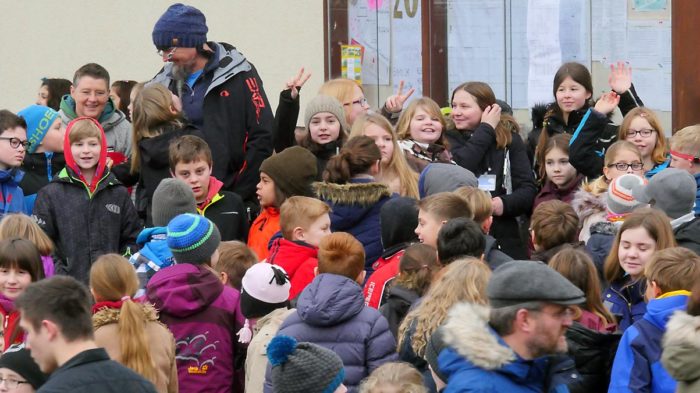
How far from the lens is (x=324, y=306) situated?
6363 millimetres

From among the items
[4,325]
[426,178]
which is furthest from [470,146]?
[4,325]

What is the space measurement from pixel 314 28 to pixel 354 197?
177 inches

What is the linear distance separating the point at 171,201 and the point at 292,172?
0.91 meters

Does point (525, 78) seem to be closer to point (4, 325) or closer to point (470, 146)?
point (470, 146)

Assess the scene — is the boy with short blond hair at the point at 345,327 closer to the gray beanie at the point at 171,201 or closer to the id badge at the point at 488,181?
the gray beanie at the point at 171,201

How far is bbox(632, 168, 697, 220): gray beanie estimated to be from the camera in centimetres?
764

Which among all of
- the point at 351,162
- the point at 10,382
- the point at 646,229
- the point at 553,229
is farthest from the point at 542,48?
the point at 10,382

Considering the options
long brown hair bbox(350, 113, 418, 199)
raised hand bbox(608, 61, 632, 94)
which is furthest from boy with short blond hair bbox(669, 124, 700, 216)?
long brown hair bbox(350, 113, 418, 199)

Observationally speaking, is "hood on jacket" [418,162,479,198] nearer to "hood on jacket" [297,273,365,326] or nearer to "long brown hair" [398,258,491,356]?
"hood on jacket" [297,273,365,326]

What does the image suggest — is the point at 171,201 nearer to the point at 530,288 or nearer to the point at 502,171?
the point at 502,171

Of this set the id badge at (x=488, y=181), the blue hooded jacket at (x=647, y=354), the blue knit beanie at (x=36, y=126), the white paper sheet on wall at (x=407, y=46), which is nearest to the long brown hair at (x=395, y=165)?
the id badge at (x=488, y=181)

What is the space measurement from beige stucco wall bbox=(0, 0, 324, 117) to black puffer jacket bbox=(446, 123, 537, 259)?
311 centimetres

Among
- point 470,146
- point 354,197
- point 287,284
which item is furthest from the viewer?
point 470,146

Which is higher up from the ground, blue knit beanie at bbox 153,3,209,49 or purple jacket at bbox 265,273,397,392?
blue knit beanie at bbox 153,3,209,49
